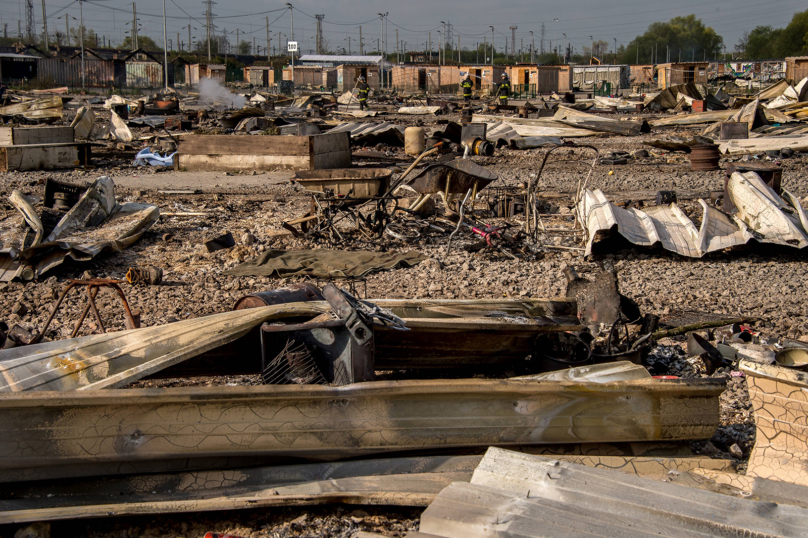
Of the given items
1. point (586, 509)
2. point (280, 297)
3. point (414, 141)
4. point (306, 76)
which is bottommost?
point (586, 509)

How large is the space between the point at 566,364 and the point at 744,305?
2544 millimetres

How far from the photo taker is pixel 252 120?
17.7m

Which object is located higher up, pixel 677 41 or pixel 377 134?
pixel 677 41

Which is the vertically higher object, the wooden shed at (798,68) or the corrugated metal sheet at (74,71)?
the corrugated metal sheet at (74,71)

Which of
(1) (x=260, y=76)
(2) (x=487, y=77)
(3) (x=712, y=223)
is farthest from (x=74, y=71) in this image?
(3) (x=712, y=223)

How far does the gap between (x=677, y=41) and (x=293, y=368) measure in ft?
423

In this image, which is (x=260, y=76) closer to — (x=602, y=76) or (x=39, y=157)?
(x=602, y=76)

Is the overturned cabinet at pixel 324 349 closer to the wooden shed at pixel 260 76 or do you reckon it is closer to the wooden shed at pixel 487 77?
the wooden shed at pixel 487 77

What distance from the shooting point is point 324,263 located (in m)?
6.70

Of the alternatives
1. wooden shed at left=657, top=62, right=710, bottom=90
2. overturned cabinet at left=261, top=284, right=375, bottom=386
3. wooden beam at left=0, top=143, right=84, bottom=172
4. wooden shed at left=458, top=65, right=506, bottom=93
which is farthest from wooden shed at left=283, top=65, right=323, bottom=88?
overturned cabinet at left=261, top=284, right=375, bottom=386

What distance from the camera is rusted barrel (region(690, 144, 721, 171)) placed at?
40.3 feet

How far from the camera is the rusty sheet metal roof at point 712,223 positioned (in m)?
6.59

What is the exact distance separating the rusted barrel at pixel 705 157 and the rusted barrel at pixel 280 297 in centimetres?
1061

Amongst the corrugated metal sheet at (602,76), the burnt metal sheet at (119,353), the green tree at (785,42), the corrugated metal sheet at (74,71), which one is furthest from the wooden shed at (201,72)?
the green tree at (785,42)
